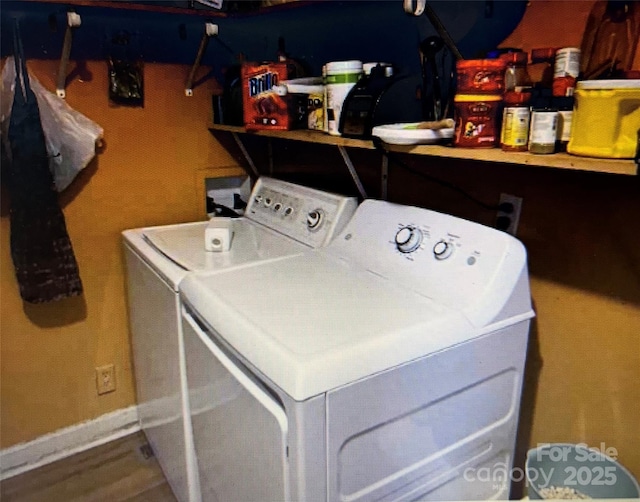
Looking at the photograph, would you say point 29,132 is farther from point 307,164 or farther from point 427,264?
point 427,264

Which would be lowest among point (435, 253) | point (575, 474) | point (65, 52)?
point (575, 474)

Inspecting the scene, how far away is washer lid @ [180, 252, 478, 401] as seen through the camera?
0.94 metres

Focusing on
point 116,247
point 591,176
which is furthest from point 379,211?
point 116,247

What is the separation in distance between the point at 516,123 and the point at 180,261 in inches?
37.6

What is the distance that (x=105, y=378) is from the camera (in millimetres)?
2059

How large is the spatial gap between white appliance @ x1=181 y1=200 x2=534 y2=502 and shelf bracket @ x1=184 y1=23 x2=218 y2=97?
846 millimetres

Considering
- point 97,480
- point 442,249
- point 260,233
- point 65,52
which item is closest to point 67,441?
point 97,480

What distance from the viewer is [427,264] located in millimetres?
1271

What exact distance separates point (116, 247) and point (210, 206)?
15.8 inches

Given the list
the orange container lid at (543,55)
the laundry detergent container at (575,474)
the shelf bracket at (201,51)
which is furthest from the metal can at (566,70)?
the shelf bracket at (201,51)

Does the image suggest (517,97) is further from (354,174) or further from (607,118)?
(354,174)

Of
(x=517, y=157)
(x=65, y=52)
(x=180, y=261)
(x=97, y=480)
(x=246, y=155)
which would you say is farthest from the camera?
(x=246, y=155)

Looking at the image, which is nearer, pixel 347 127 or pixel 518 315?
pixel 518 315

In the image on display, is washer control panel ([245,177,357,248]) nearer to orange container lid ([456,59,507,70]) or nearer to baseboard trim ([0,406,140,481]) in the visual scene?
orange container lid ([456,59,507,70])
